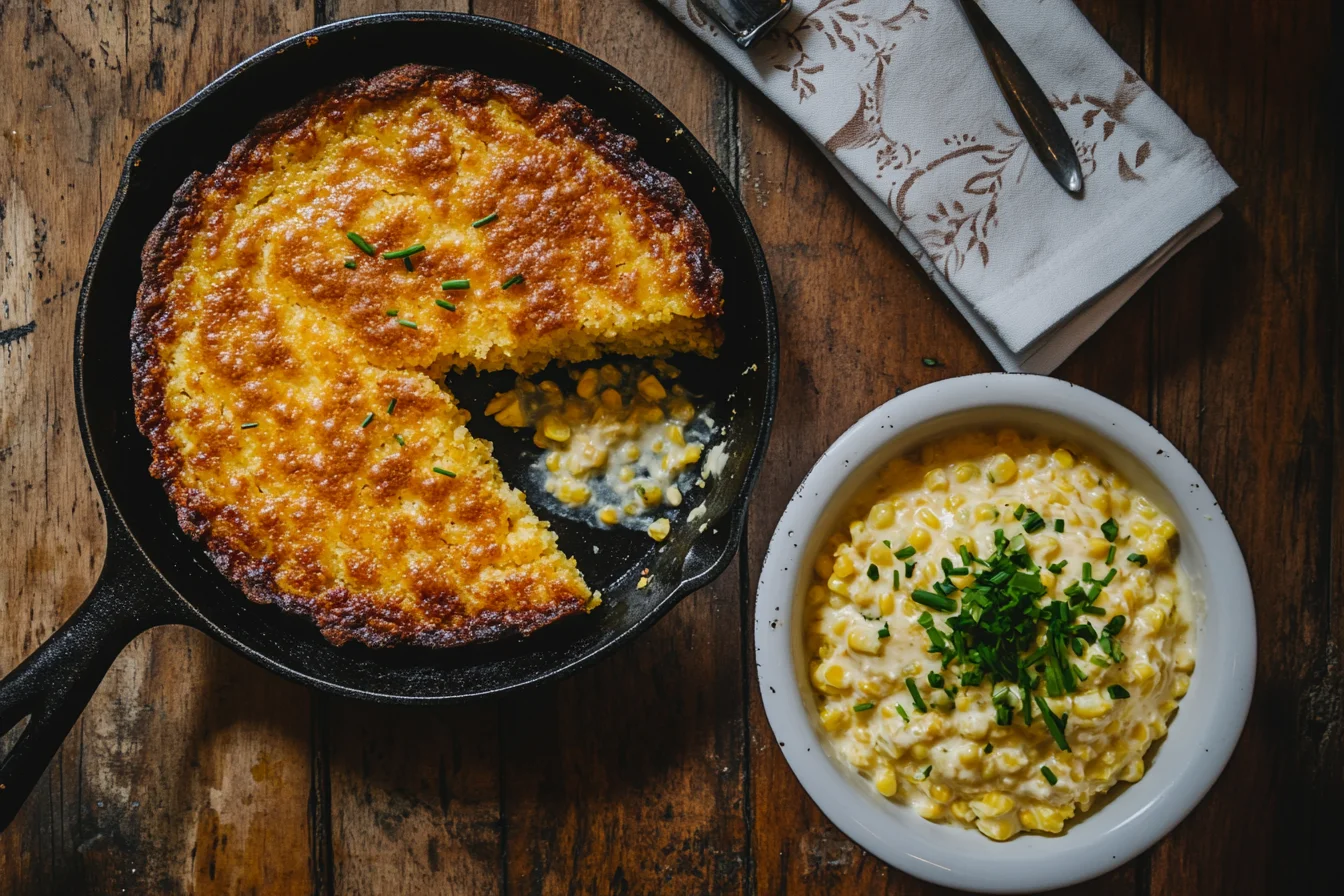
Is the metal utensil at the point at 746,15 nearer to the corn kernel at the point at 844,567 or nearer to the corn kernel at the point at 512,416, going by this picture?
the corn kernel at the point at 512,416

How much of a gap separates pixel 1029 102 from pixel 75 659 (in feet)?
9.61

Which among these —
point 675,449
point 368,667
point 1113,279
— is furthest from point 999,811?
point 368,667

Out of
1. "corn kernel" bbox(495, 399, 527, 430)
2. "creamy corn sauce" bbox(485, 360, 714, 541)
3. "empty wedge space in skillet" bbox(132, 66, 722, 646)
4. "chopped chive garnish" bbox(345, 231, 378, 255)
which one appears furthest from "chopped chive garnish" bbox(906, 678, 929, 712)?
"chopped chive garnish" bbox(345, 231, 378, 255)

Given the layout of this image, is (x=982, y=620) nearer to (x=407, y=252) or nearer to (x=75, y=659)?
(x=407, y=252)

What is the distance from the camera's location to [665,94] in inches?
110

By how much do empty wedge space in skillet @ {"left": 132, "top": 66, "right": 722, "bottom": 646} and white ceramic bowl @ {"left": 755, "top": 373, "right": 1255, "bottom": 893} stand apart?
602 mm

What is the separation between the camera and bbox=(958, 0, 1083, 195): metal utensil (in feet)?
8.80

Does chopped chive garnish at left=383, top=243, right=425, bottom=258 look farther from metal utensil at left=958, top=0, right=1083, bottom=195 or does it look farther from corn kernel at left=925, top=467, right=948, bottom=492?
metal utensil at left=958, top=0, right=1083, bottom=195

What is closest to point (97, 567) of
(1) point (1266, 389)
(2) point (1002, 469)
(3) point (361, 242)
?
(3) point (361, 242)

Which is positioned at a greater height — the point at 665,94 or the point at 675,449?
the point at 665,94

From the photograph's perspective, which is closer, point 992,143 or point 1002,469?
point 1002,469

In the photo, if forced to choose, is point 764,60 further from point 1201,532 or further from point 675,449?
point 1201,532

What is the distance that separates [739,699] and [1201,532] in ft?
4.31

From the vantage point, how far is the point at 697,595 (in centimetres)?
280
